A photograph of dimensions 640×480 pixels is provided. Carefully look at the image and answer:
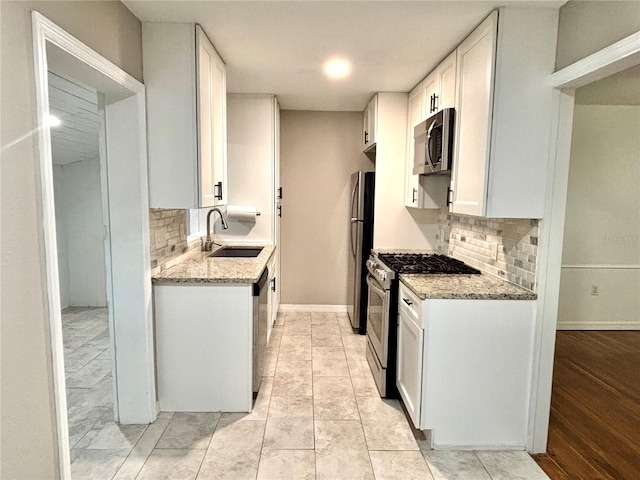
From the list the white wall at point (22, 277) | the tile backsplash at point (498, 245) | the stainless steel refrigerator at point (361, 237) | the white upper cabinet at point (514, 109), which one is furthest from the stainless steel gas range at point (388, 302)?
the white wall at point (22, 277)

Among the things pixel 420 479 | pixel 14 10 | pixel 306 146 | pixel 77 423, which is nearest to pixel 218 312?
pixel 77 423

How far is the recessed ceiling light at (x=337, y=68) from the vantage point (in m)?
2.97

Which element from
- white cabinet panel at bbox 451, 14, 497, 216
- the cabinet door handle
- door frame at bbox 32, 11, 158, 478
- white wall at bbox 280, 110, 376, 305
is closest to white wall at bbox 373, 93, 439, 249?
white wall at bbox 280, 110, 376, 305

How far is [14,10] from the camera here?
1.31 m

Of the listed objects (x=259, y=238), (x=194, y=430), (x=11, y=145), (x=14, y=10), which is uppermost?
(x=14, y=10)

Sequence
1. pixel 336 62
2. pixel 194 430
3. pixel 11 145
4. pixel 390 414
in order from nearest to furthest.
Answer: pixel 11 145 < pixel 194 430 < pixel 390 414 < pixel 336 62

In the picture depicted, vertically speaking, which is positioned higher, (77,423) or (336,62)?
(336,62)

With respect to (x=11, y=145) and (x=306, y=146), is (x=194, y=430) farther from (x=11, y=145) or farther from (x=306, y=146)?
(x=306, y=146)

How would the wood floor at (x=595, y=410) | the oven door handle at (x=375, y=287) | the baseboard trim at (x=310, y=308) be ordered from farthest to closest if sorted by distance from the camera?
1. the baseboard trim at (x=310, y=308)
2. the oven door handle at (x=375, y=287)
3. the wood floor at (x=595, y=410)

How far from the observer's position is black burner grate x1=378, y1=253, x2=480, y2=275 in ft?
9.17

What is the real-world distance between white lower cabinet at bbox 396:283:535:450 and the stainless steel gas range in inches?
18.7

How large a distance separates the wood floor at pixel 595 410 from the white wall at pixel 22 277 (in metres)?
2.34

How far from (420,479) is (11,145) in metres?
2.23

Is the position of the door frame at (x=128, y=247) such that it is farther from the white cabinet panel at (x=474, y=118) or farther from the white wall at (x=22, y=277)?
the white cabinet panel at (x=474, y=118)
